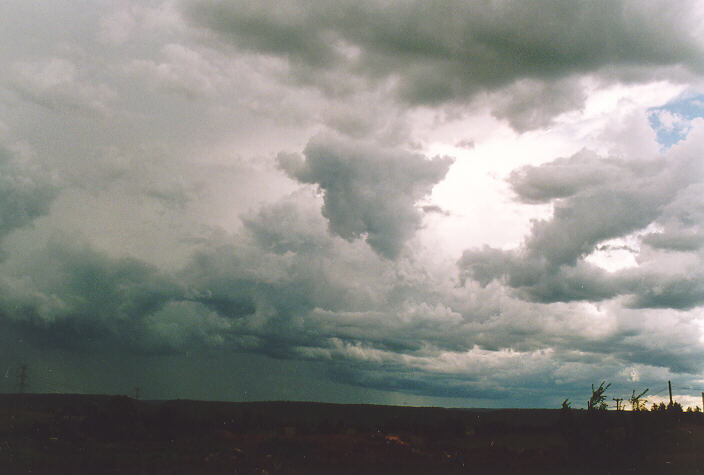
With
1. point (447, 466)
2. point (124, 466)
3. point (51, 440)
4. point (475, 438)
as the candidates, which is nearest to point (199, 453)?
point (124, 466)

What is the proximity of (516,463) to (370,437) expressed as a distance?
12925mm

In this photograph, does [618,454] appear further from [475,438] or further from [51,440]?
[51,440]

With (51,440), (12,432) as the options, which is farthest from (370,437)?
(12,432)

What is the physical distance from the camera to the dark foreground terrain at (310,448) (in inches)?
1602

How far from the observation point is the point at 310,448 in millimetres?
48656

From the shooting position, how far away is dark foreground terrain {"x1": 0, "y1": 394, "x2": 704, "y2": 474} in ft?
133

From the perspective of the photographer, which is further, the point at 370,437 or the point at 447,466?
the point at 370,437

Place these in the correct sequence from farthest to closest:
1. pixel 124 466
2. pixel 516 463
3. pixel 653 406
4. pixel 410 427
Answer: pixel 653 406
pixel 410 427
pixel 516 463
pixel 124 466

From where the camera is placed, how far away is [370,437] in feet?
171

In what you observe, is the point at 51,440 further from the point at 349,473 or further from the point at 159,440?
the point at 349,473

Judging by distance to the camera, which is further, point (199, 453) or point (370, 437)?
point (370, 437)

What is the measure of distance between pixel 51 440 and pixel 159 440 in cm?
864

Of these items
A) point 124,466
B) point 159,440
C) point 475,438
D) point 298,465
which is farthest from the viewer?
point 475,438

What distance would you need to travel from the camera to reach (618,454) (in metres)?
48.1
